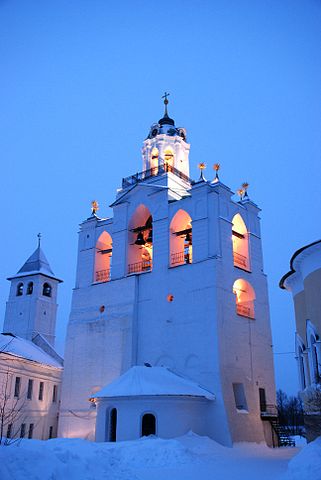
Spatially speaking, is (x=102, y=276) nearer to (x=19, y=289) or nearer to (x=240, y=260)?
(x=240, y=260)

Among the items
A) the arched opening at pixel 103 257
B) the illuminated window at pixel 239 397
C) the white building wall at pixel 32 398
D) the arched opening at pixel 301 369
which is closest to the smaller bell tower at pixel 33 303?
the white building wall at pixel 32 398

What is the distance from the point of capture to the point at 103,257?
32.1m

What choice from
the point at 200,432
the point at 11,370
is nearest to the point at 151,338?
the point at 200,432

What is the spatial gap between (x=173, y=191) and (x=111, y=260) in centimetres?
575

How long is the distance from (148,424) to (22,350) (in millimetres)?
13288

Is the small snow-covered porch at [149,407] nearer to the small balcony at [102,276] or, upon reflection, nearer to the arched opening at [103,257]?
Answer: the small balcony at [102,276]

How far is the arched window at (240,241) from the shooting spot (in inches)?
1137

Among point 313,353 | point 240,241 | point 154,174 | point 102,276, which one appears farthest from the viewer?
point 154,174

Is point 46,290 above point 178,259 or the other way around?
above

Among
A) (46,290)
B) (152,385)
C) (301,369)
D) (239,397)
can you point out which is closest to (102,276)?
(152,385)

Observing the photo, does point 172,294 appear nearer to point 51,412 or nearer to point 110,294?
point 110,294

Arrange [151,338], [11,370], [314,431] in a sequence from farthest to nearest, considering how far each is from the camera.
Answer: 1. [11,370]
2. [151,338]
3. [314,431]

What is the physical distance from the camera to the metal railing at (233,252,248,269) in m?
28.5

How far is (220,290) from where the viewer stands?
25234 millimetres
